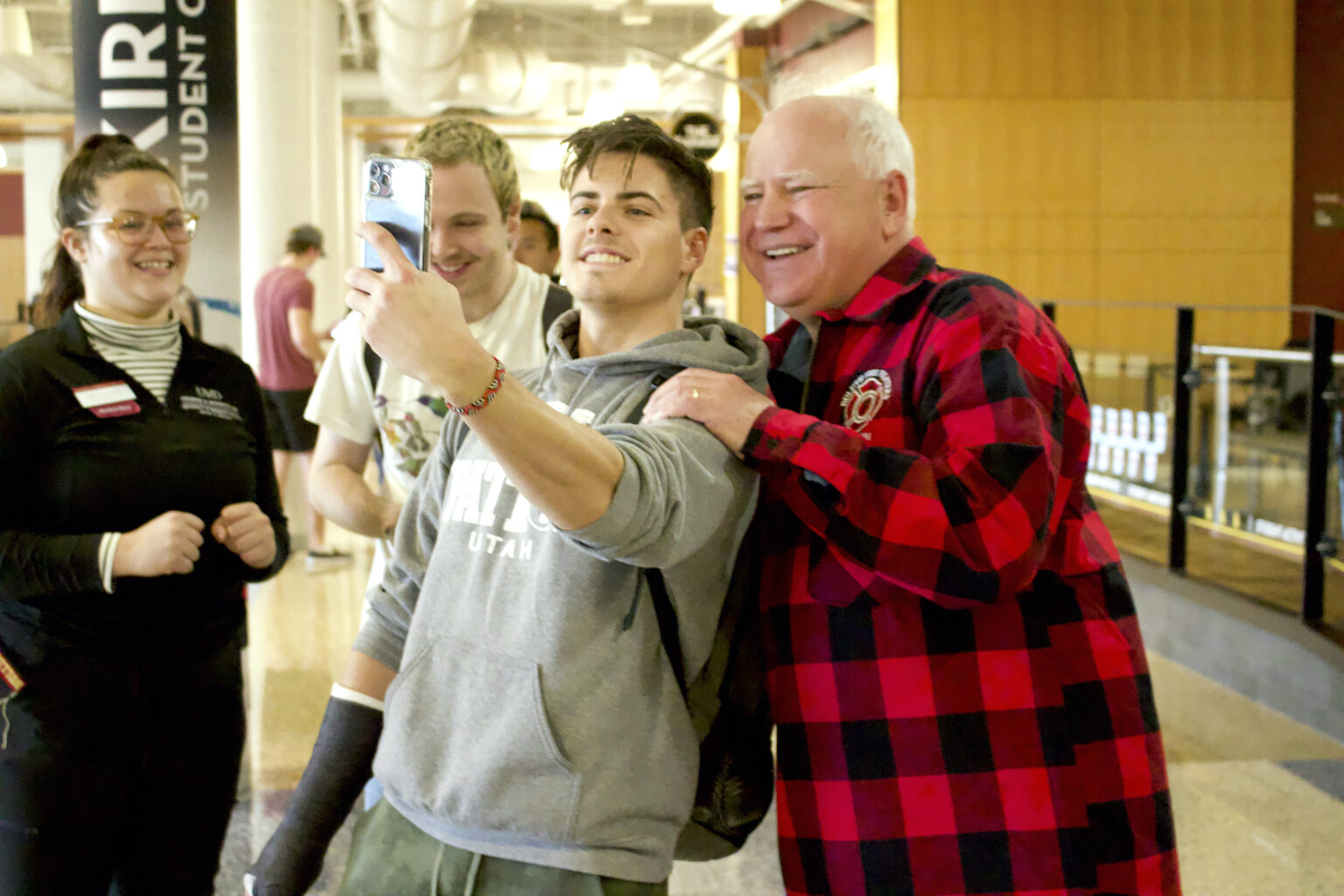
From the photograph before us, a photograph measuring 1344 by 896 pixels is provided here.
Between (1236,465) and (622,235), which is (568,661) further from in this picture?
(1236,465)

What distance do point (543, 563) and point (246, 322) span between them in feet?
20.6

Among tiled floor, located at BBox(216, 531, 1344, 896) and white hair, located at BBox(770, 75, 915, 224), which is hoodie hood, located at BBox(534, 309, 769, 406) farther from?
tiled floor, located at BBox(216, 531, 1344, 896)

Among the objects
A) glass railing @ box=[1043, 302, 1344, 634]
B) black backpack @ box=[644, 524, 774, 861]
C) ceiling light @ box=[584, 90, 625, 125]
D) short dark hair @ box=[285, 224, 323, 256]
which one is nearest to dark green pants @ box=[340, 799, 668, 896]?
black backpack @ box=[644, 524, 774, 861]

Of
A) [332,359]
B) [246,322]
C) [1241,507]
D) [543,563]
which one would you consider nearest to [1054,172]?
[1241,507]

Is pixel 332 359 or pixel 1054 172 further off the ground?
pixel 1054 172

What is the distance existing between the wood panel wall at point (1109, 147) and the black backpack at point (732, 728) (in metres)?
8.72

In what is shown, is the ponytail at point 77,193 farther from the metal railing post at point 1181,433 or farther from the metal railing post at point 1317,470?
the metal railing post at point 1181,433

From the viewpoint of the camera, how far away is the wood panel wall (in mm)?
9781

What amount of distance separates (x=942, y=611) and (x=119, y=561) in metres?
1.17

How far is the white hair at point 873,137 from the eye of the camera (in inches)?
62.4

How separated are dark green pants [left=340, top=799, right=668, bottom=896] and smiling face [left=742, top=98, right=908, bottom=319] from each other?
0.76 meters

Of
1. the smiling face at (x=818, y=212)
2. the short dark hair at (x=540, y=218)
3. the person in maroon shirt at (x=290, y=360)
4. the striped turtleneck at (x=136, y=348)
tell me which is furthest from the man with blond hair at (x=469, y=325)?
the person in maroon shirt at (x=290, y=360)

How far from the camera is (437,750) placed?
52.5 inches

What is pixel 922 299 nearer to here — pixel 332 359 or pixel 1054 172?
pixel 332 359
